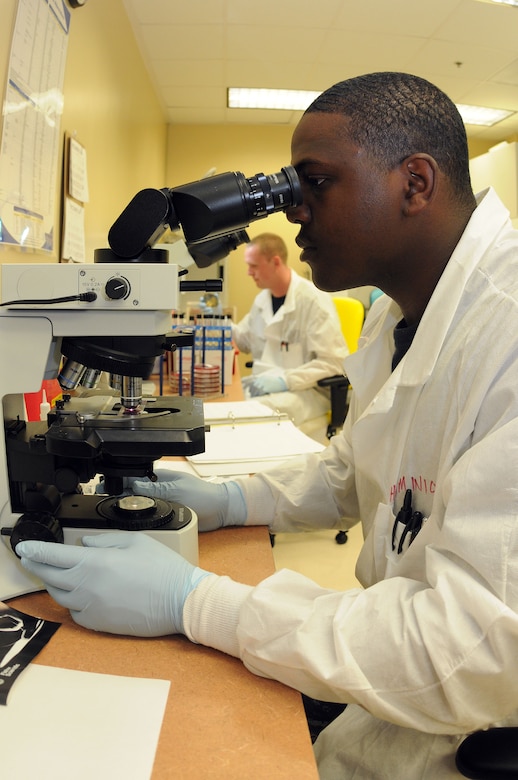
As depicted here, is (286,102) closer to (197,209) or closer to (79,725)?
(197,209)

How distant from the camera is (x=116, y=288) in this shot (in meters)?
0.71

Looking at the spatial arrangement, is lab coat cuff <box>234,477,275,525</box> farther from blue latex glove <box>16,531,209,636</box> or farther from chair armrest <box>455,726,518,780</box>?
chair armrest <box>455,726,518,780</box>

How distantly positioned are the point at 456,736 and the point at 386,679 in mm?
272

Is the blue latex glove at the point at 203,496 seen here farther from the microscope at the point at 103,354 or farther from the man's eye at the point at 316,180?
the man's eye at the point at 316,180

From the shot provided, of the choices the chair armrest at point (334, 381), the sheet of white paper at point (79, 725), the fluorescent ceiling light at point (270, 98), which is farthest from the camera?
the fluorescent ceiling light at point (270, 98)

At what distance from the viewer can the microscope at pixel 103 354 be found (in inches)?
28.7

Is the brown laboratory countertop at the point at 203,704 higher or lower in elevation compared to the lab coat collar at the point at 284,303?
lower

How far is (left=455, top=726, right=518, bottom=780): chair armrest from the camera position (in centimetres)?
61

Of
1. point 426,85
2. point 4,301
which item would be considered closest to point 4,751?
point 4,301

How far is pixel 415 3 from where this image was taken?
293cm

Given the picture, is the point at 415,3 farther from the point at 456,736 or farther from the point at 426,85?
the point at 456,736

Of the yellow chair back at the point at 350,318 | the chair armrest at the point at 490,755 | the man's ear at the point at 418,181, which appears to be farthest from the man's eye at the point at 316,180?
the yellow chair back at the point at 350,318

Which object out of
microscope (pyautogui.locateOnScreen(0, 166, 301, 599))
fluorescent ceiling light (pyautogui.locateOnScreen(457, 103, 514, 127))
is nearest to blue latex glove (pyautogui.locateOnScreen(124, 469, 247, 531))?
microscope (pyautogui.locateOnScreen(0, 166, 301, 599))

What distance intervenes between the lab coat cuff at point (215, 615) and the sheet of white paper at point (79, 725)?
77 millimetres
